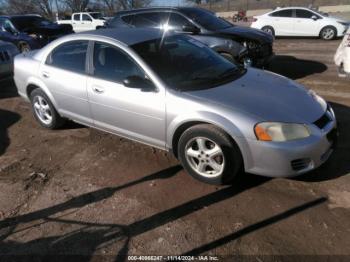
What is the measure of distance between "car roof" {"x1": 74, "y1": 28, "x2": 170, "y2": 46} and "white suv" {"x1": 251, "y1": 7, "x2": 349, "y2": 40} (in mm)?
12218

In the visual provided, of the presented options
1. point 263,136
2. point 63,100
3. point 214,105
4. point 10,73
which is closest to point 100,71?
point 63,100

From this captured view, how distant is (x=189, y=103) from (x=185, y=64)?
0.80 m

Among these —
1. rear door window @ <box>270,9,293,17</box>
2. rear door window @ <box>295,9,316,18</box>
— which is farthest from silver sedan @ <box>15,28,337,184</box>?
rear door window @ <box>270,9,293,17</box>

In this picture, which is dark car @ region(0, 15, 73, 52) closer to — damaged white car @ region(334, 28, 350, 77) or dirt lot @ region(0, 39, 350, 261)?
dirt lot @ region(0, 39, 350, 261)

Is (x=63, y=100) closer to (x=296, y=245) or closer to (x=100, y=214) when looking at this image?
(x=100, y=214)

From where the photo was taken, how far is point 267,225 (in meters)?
3.26

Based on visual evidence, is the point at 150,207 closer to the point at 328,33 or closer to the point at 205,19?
the point at 205,19

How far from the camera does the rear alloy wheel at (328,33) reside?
1471cm

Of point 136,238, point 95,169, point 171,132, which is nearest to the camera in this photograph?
point 136,238

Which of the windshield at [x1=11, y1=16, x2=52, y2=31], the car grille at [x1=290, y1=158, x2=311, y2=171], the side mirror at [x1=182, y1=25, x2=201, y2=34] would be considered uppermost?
the side mirror at [x1=182, y1=25, x2=201, y2=34]

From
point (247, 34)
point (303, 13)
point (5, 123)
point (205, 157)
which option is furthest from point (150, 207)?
point (303, 13)

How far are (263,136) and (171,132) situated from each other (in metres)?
Result: 1.03

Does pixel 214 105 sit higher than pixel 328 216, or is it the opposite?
pixel 214 105

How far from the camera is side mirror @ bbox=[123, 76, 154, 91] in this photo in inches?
157
